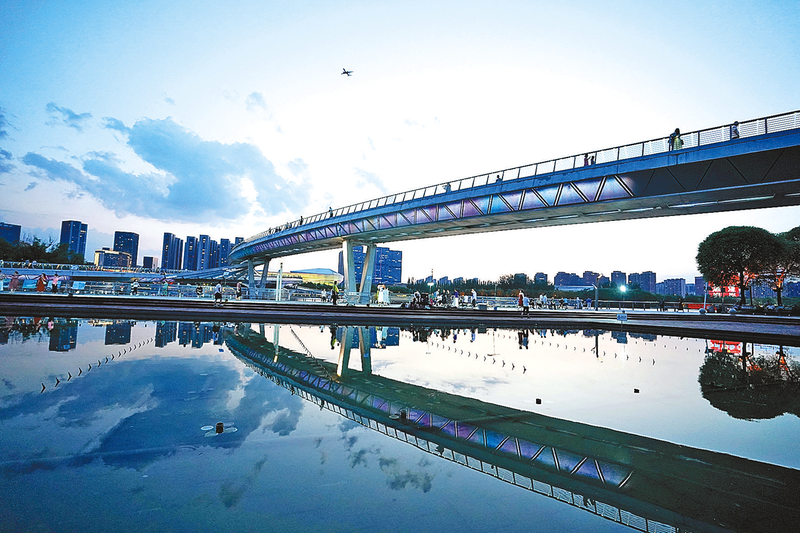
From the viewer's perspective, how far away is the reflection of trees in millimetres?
7230

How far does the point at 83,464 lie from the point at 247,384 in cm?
374

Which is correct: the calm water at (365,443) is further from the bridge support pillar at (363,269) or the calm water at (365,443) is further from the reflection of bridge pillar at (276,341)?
the bridge support pillar at (363,269)

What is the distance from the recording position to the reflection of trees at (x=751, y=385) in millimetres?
7230

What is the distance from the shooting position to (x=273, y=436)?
197 inches

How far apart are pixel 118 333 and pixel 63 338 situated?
2.00 metres

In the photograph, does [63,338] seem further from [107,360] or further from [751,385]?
[751,385]

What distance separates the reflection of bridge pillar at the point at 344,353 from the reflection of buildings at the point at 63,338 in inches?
283

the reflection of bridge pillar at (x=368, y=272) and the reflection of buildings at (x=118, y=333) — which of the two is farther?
the reflection of bridge pillar at (x=368, y=272)

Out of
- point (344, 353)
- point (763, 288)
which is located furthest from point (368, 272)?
point (763, 288)

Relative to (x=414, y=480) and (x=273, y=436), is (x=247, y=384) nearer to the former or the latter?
(x=273, y=436)

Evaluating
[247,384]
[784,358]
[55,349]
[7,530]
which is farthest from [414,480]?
[784,358]

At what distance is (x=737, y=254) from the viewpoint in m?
56.1

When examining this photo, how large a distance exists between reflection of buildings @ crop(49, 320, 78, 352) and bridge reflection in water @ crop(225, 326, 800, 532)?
7.97m

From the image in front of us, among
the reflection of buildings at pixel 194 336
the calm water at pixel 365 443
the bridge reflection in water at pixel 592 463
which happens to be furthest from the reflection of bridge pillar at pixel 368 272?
the bridge reflection in water at pixel 592 463
